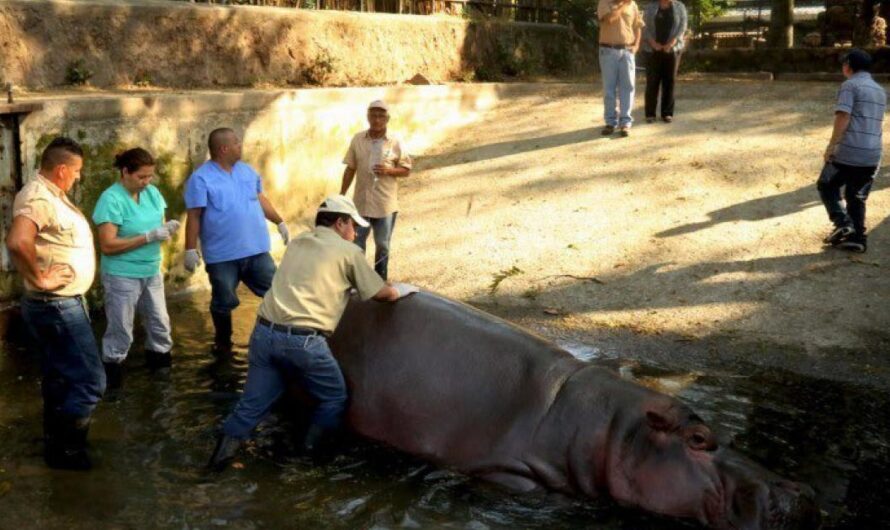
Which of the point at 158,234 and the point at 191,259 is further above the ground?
the point at 158,234

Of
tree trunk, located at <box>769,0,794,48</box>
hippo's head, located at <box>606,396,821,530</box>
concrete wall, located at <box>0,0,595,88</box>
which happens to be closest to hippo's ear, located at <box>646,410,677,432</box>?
hippo's head, located at <box>606,396,821,530</box>

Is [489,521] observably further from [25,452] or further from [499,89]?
[499,89]

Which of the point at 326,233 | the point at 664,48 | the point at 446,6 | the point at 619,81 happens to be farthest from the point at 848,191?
the point at 446,6

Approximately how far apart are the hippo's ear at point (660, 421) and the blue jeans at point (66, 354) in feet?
9.59

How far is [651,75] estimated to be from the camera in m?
13.0

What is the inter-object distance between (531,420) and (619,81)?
7.75m

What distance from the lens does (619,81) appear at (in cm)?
1249

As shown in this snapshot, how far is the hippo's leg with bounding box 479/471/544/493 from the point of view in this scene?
541cm

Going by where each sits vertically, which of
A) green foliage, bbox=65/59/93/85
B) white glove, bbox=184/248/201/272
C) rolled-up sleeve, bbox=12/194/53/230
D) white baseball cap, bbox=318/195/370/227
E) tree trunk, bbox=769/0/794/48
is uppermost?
tree trunk, bbox=769/0/794/48

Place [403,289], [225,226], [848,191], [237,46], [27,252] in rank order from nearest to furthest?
[27,252] < [403,289] < [225,226] < [848,191] < [237,46]

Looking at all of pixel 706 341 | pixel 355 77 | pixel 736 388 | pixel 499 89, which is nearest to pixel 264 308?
pixel 736 388

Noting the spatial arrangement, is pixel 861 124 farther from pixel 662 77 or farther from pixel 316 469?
pixel 316 469

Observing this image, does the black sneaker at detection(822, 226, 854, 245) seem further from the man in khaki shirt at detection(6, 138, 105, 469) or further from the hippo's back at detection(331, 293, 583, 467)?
the man in khaki shirt at detection(6, 138, 105, 469)

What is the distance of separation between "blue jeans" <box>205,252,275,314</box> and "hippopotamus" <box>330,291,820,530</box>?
4.75 ft
